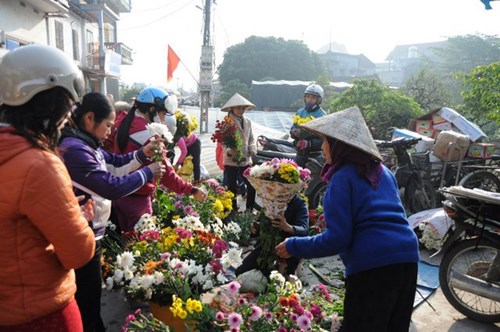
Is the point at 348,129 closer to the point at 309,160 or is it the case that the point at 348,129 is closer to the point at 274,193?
the point at 274,193

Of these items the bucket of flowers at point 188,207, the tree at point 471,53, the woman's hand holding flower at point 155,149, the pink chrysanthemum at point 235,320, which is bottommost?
the bucket of flowers at point 188,207

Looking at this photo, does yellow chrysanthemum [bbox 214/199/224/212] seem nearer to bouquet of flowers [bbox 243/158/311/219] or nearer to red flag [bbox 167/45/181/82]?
bouquet of flowers [bbox 243/158/311/219]

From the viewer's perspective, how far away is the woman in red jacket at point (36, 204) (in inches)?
51.6

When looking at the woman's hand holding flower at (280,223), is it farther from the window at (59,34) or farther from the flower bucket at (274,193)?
the window at (59,34)

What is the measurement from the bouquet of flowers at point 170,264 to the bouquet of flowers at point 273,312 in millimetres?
347

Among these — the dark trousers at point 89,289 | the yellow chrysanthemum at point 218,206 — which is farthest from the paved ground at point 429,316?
the yellow chrysanthemum at point 218,206

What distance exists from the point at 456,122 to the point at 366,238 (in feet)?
22.1

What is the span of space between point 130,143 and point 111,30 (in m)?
36.2

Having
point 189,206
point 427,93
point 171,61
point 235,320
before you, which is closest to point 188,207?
point 189,206

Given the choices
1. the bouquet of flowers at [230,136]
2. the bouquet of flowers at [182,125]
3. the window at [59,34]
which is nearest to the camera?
the bouquet of flowers at [182,125]

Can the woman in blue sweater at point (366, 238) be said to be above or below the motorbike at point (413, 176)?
above

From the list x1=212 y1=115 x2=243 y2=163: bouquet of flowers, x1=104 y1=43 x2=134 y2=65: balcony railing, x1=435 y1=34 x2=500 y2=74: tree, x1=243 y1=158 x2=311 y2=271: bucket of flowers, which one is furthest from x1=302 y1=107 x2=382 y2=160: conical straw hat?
x1=435 y1=34 x2=500 y2=74: tree

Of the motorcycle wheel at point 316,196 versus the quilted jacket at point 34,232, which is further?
the motorcycle wheel at point 316,196

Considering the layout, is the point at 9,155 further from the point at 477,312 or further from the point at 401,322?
the point at 477,312
